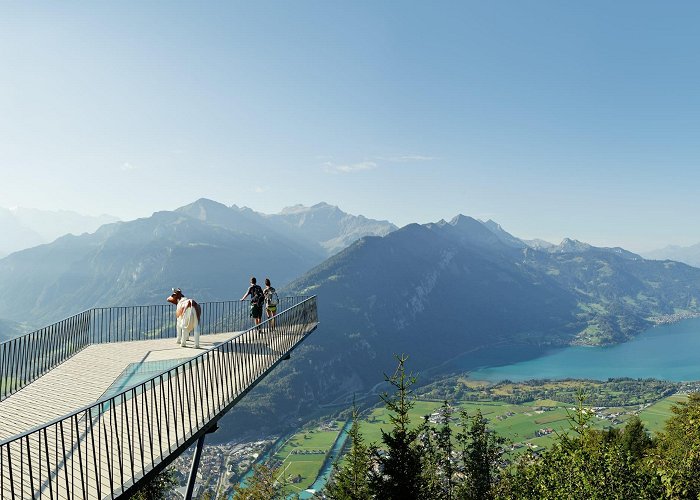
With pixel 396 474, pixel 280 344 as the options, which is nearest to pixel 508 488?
pixel 396 474

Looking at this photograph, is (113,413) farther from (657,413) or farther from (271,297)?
(657,413)

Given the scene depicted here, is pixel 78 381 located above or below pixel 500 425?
above

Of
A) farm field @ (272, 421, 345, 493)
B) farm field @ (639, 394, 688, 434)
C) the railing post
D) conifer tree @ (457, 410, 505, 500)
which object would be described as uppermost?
the railing post

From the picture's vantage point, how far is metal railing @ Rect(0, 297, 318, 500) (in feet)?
24.9

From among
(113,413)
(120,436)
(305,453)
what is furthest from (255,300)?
(305,453)

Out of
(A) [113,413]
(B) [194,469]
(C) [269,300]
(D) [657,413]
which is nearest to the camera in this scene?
(A) [113,413]

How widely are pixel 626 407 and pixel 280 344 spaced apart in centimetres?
18955

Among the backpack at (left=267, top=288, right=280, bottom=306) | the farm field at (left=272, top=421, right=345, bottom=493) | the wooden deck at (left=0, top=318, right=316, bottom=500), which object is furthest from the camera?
the farm field at (left=272, top=421, right=345, bottom=493)

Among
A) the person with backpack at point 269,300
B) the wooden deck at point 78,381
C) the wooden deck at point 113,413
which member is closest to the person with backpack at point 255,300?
the person with backpack at point 269,300

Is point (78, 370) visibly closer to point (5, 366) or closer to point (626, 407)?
point (5, 366)

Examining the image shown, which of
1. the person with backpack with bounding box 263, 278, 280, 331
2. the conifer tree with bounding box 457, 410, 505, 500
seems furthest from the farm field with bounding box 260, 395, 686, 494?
the person with backpack with bounding box 263, 278, 280, 331

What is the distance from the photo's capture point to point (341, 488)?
874 inches

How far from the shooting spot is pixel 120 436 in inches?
388

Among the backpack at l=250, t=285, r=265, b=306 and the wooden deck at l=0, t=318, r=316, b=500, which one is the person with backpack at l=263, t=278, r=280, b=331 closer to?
the backpack at l=250, t=285, r=265, b=306
